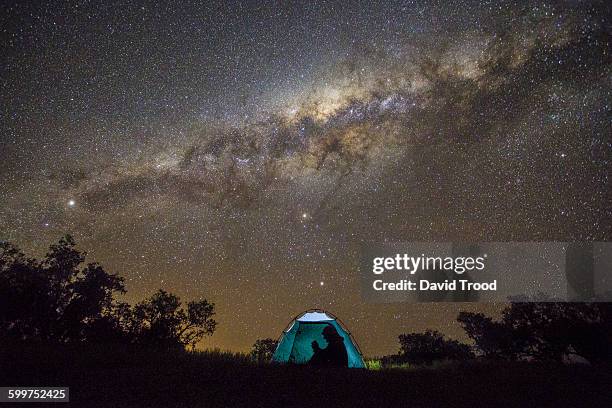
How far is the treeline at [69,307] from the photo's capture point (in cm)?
2256

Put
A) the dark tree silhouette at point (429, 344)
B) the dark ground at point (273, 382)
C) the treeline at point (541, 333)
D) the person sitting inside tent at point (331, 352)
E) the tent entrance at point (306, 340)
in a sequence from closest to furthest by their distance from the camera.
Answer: the dark ground at point (273, 382) < the person sitting inside tent at point (331, 352) < the tent entrance at point (306, 340) < the treeline at point (541, 333) < the dark tree silhouette at point (429, 344)

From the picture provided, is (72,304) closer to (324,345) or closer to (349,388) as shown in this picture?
(324,345)

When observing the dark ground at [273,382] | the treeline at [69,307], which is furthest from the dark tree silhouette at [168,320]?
the dark ground at [273,382]

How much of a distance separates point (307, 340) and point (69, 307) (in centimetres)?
1276

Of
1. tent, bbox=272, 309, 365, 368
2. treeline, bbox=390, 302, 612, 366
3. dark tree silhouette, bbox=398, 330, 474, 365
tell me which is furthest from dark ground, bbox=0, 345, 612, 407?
dark tree silhouette, bbox=398, 330, 474, 365

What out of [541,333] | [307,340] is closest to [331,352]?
[307,340]

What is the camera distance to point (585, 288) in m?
21.8

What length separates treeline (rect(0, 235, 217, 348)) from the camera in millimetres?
22562

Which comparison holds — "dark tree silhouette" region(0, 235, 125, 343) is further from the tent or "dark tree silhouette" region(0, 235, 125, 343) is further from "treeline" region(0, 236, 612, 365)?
the tent

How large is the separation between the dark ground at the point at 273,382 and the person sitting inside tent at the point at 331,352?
1628 mm

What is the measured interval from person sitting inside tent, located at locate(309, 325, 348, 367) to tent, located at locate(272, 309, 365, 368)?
0.18m

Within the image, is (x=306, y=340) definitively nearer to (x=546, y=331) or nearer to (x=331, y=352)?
(x=331, y=352)

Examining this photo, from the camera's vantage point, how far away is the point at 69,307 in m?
23.0

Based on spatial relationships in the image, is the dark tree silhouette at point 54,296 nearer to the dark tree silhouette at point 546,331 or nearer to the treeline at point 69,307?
the treeline at point 69,307
